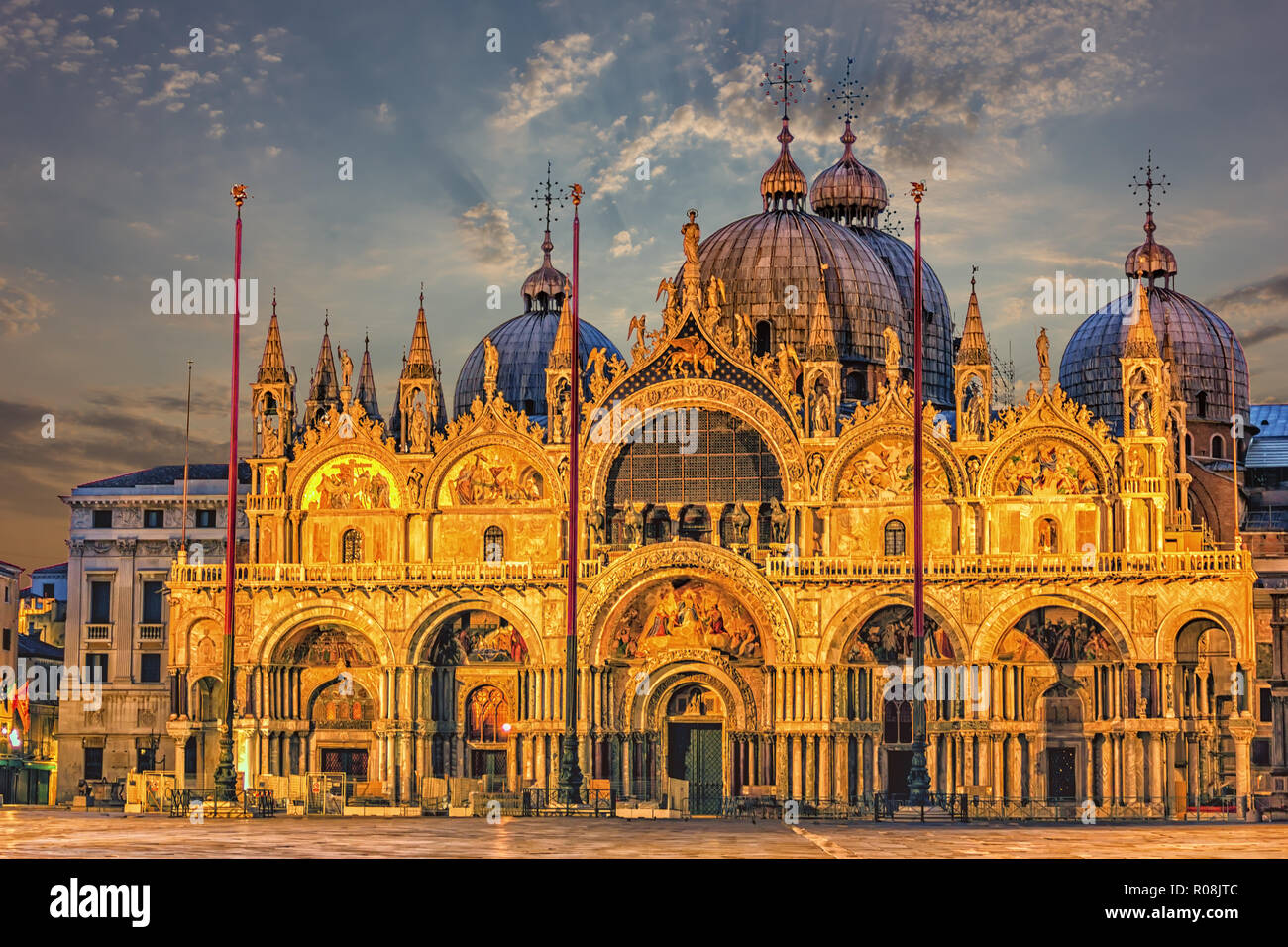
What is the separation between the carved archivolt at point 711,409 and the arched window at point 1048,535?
8.42 metres

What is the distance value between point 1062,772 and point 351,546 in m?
27.2

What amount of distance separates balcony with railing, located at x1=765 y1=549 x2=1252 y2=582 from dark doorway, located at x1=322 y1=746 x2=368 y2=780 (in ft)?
56.2

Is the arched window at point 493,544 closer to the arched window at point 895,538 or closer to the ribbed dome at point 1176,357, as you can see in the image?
the arched window at point 895,538

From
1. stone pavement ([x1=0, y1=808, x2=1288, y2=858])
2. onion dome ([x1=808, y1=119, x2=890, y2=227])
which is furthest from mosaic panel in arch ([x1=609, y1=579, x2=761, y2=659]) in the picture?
onion dome ([x1=808, y1=119, x2=890, y2=227])

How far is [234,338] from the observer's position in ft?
227

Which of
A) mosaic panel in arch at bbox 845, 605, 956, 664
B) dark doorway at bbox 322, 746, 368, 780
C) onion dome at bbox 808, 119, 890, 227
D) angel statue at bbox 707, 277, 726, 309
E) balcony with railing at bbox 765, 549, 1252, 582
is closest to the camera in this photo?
balcony with railing at bbox 765, 549, 1252, 582

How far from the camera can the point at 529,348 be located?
10412 cm

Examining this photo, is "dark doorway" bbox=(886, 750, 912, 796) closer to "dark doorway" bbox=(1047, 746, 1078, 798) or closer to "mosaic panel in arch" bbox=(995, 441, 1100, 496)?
"dark doorway" bbox=(1047, 746, 1078, 798)

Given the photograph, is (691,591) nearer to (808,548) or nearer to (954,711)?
(808,548)

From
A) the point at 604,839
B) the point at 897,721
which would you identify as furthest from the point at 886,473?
the point at 604,839

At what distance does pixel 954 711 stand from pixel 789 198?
27.9 meters

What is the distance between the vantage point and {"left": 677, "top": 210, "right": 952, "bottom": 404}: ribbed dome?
92.0m

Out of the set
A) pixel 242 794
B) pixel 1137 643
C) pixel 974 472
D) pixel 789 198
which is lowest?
pixel 242 794
